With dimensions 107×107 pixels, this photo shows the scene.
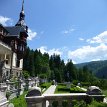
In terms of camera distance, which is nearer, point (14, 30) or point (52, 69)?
point (14, 30)

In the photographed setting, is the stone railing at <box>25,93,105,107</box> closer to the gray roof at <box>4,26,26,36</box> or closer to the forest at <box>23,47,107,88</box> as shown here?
the gray roof at <box>4,26,26,36</box>

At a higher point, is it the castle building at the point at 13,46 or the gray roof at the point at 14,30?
the gray roof at the point at 14,30

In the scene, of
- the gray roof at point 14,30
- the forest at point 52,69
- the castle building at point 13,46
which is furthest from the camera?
the forest at point 52,69

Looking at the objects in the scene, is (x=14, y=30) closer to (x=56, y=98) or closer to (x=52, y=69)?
(x=56, y=98)

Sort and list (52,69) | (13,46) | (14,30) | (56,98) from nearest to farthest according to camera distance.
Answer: (56,98) → (13,46) → (14,30) → (52,69)

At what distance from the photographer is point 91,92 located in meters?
8.67

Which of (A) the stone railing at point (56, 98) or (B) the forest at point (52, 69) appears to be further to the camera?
(B) the forest at point (52, 69)

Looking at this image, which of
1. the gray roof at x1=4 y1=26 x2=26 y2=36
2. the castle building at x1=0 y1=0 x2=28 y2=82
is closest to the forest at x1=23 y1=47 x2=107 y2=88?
the castle building at x1=0 y1=0 x2=28 y2=82

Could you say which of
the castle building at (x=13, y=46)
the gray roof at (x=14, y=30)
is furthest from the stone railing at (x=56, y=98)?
the gray roof at (x=14, y=30)

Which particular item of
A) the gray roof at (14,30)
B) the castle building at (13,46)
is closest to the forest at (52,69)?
the castle building at (13,46)

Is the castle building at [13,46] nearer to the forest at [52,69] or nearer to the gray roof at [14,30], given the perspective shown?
the gray roof at [14,30]

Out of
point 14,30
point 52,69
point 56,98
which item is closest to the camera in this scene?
point 56,98

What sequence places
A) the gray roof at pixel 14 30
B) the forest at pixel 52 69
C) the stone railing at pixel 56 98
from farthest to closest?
the forest at pixel 52 69 → the gray roof at pixel 14 30 → the stone railing at pixel 56 98

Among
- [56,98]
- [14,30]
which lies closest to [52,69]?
[14,30]
